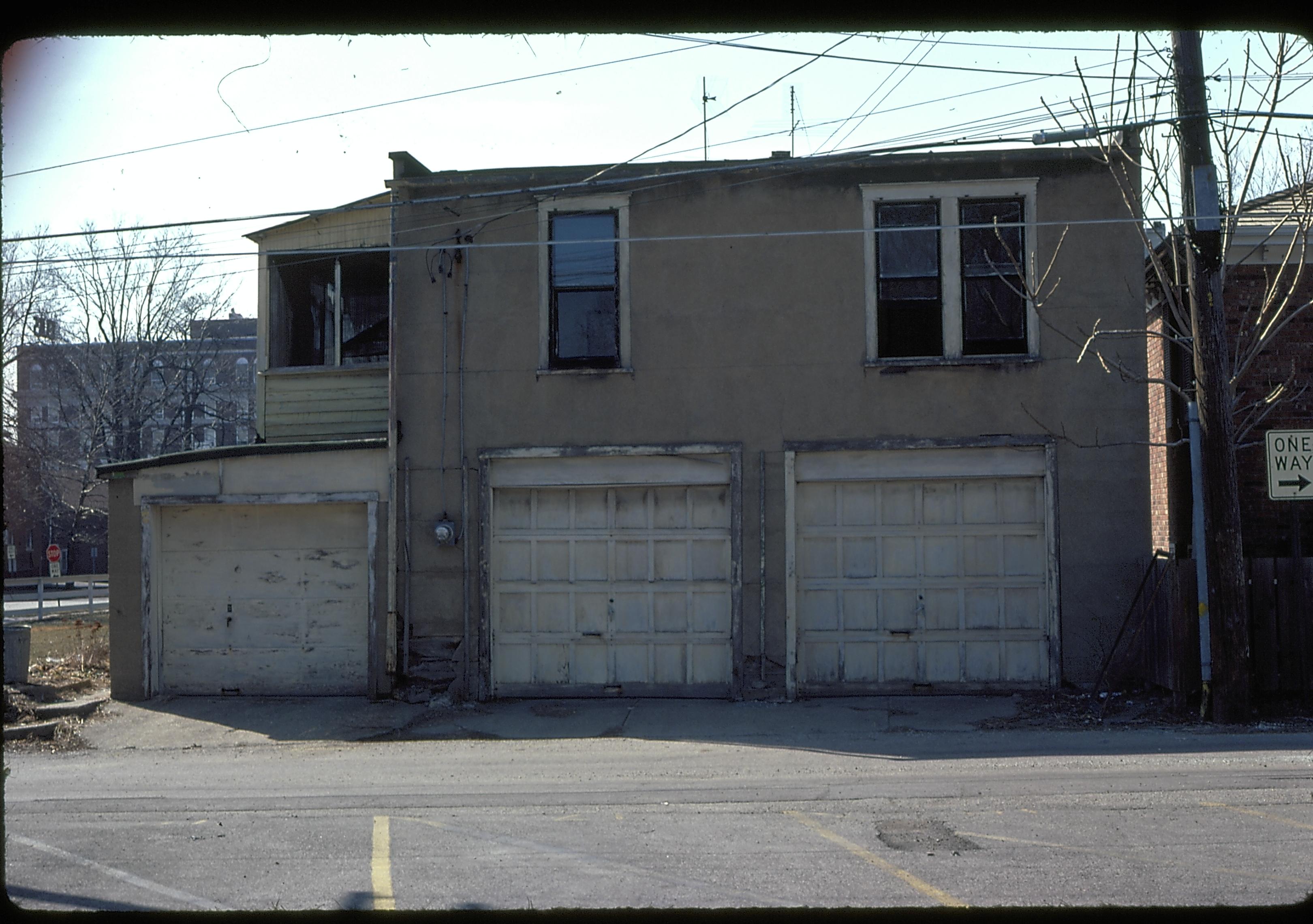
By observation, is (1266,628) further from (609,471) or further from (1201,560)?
(609,471)

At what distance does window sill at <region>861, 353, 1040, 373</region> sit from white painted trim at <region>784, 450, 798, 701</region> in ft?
4.78

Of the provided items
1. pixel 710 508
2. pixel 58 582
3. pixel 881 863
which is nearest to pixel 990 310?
pixel 710 508

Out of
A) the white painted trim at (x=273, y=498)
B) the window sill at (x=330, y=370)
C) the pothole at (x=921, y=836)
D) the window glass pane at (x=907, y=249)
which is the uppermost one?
the window glass pane at (x=907, y=249)

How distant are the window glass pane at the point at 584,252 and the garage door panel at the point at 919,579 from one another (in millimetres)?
3416

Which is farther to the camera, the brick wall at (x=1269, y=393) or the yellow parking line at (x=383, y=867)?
the brick wall at (x=1269, y=393)

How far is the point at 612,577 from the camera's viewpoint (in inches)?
547

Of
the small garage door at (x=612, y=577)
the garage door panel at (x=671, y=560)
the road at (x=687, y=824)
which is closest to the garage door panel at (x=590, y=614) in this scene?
the small garage door at (x=612, y=577)

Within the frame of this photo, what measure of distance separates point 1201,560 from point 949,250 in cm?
455

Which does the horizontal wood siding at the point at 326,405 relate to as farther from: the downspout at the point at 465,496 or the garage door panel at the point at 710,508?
the garage door panel at the point at 710,508

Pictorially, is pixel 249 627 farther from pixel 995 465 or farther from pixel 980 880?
pixel 980 880

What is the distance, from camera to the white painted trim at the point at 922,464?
1351 cm

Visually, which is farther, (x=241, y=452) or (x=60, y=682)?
(x=60, y=682)

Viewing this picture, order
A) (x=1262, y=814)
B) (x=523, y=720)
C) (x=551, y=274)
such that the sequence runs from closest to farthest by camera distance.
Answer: (x=1262, y=814) → (x=523, y=720) → (x=551, y=274)

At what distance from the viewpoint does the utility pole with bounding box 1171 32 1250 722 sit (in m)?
11.2
